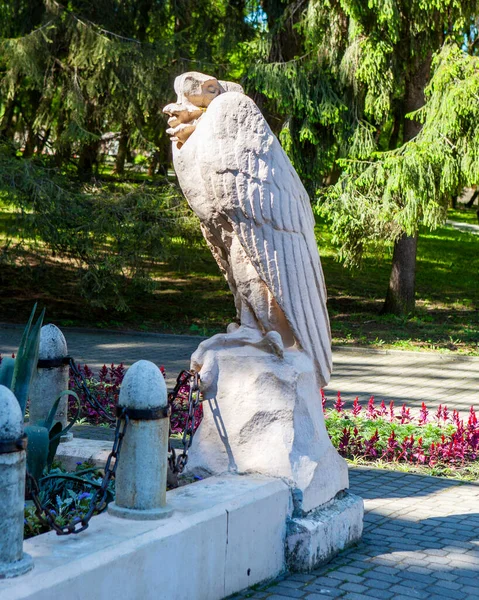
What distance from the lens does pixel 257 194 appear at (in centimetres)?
514

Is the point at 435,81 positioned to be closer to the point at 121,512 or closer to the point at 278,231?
the point at 278,231

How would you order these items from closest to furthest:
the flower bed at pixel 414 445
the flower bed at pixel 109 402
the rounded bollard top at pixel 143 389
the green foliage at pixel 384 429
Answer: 1. the rounded bollard top at pixel 143 389
2. the flower bed at pixel 414 445
3. the green foliage at pixel 384 429
4. the flower bed at pixel 109 402

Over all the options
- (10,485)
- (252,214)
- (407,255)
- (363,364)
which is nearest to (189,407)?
(252,214)

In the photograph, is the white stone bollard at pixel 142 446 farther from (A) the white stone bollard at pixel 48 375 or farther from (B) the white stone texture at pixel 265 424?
(A) the white stone bollard at pixel 48 375

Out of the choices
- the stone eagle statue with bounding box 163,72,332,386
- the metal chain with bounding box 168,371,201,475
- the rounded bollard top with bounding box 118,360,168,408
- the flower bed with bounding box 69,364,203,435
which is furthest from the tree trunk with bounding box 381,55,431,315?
the rounded bollard top with bounding box 118,360,168,408

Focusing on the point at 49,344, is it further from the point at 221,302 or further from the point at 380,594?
the point at 221,302

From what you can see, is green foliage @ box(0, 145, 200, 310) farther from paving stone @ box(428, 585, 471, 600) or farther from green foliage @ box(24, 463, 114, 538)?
paving stone @ box(428, 585, 471, 600)

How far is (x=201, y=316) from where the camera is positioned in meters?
19.0

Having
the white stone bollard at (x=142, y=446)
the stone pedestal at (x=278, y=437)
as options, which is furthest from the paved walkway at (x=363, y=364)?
the white stone bollard at (x=142, y=446)

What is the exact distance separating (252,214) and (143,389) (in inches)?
59.9

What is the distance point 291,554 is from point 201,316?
14.0 meters

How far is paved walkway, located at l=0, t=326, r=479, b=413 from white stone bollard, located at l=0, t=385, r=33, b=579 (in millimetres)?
8163

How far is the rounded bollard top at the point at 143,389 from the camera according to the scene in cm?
410

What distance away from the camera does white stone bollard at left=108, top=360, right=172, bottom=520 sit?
162 inches
